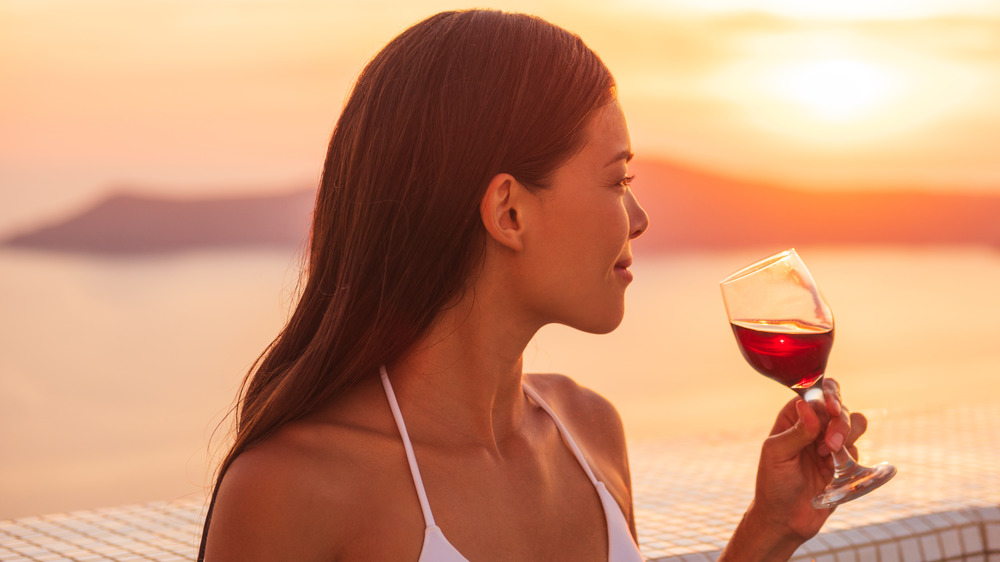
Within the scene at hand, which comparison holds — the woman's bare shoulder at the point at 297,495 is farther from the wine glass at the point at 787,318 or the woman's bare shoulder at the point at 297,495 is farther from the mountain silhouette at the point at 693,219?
the mountain silhouette at the point at 693,219

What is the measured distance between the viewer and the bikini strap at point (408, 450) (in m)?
1.34

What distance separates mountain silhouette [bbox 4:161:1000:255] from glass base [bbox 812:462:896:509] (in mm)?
5349

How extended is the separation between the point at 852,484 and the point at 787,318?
0.26 metres

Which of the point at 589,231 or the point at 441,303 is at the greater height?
the point at 589,231

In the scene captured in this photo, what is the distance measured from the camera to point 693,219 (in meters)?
15.6

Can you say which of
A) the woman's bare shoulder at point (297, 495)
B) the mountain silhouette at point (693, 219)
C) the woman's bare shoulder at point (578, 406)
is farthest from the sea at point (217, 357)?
the woman's bare shoulder at point (297, 495)

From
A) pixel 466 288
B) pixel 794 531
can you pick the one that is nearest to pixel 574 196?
pixel 466 288

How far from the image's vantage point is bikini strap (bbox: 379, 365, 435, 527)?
1340mm

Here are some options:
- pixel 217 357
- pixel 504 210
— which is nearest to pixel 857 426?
pixel 504 210

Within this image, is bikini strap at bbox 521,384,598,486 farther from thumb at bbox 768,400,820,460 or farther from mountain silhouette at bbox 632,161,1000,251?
mountain silhouette at bbox 632,161,1000,251

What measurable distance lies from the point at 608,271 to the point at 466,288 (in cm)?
20

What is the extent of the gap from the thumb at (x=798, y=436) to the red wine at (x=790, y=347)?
69 millimetres

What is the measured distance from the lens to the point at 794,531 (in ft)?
5.00

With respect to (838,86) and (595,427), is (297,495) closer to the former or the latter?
(595,427)
